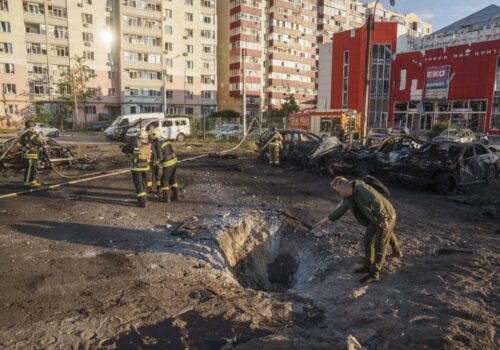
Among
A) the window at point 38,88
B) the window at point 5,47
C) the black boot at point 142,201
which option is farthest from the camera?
→ the window at point 38,88

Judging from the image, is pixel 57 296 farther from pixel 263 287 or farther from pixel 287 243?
pixel 287 243

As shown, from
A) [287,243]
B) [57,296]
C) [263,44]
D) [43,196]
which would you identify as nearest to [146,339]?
[57,296]

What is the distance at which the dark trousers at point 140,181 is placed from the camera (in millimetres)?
8469

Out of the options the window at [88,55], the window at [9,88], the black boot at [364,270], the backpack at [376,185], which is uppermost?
the window at [88,55]

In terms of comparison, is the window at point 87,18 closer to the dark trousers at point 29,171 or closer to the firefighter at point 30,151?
the firefighter at point 30,151

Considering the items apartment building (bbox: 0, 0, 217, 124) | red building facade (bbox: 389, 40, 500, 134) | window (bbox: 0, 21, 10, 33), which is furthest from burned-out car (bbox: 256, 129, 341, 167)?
window (bbox: 0, 21, 10, 33)

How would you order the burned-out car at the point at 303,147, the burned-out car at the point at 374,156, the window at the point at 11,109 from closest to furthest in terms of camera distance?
the burned-out car at the point at 374,156
the burned-out car at the point at 303,147
the window at the point at 11,109

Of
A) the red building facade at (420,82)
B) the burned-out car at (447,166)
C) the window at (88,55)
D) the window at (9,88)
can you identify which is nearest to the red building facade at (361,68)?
the red building facade at (420,82)

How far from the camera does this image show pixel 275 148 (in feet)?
51.0

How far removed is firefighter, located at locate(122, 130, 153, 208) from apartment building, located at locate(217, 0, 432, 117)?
51.5 m

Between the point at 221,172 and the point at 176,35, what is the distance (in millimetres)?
48941

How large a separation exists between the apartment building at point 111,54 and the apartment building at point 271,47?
559 centimetres

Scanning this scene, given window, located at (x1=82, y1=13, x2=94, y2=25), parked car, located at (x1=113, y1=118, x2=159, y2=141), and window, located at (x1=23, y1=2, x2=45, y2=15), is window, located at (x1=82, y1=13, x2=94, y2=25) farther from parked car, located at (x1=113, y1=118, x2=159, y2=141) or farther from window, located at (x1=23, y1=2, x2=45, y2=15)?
parked car, located at (x1=113, y1=118, x2=159, y2=141)

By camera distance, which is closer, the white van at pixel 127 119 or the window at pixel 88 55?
the white van at pixel 127 119
